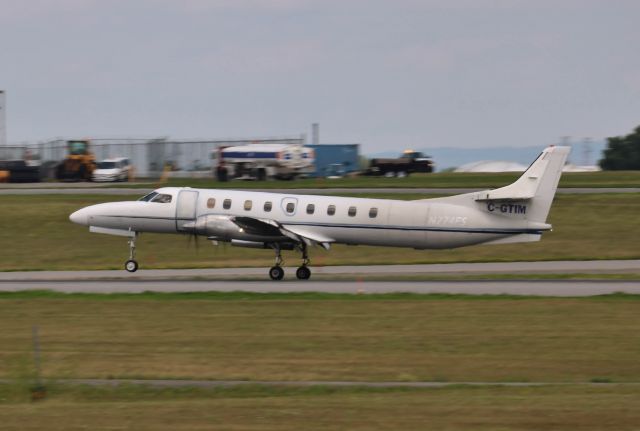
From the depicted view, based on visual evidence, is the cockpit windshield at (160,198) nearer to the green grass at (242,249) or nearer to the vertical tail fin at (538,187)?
the green grass at (242,249)

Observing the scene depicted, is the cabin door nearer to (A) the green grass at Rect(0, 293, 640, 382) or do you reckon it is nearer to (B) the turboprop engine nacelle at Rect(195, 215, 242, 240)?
(B) the turboprop engine nacelle at Rect(195, 215, 242, 240)

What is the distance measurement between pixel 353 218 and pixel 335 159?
63331 mm

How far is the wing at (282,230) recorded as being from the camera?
35062 mm

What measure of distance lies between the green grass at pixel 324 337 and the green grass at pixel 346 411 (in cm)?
188

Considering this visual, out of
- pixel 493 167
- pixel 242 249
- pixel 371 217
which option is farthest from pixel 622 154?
pixel 371 217

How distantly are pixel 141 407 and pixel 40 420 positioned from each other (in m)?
1.60

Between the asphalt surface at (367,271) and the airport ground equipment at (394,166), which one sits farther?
the airport ground equipment at (394,166)

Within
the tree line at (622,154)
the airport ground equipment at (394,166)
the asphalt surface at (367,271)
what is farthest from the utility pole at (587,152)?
the asphalt surface at (367,271)

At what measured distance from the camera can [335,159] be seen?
9894 cm

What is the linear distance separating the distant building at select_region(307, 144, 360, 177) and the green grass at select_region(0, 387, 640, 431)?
80.3m

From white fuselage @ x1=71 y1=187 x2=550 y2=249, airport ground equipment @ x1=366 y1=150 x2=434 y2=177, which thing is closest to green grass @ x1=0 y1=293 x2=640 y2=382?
white fuselage @ x1=71 y1=187 x2=550 y2=249

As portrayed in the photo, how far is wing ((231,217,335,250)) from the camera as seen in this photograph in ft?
115

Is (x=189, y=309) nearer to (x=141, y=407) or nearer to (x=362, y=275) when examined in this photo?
(x=362, y=275)

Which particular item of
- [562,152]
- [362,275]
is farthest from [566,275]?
[362,275]
